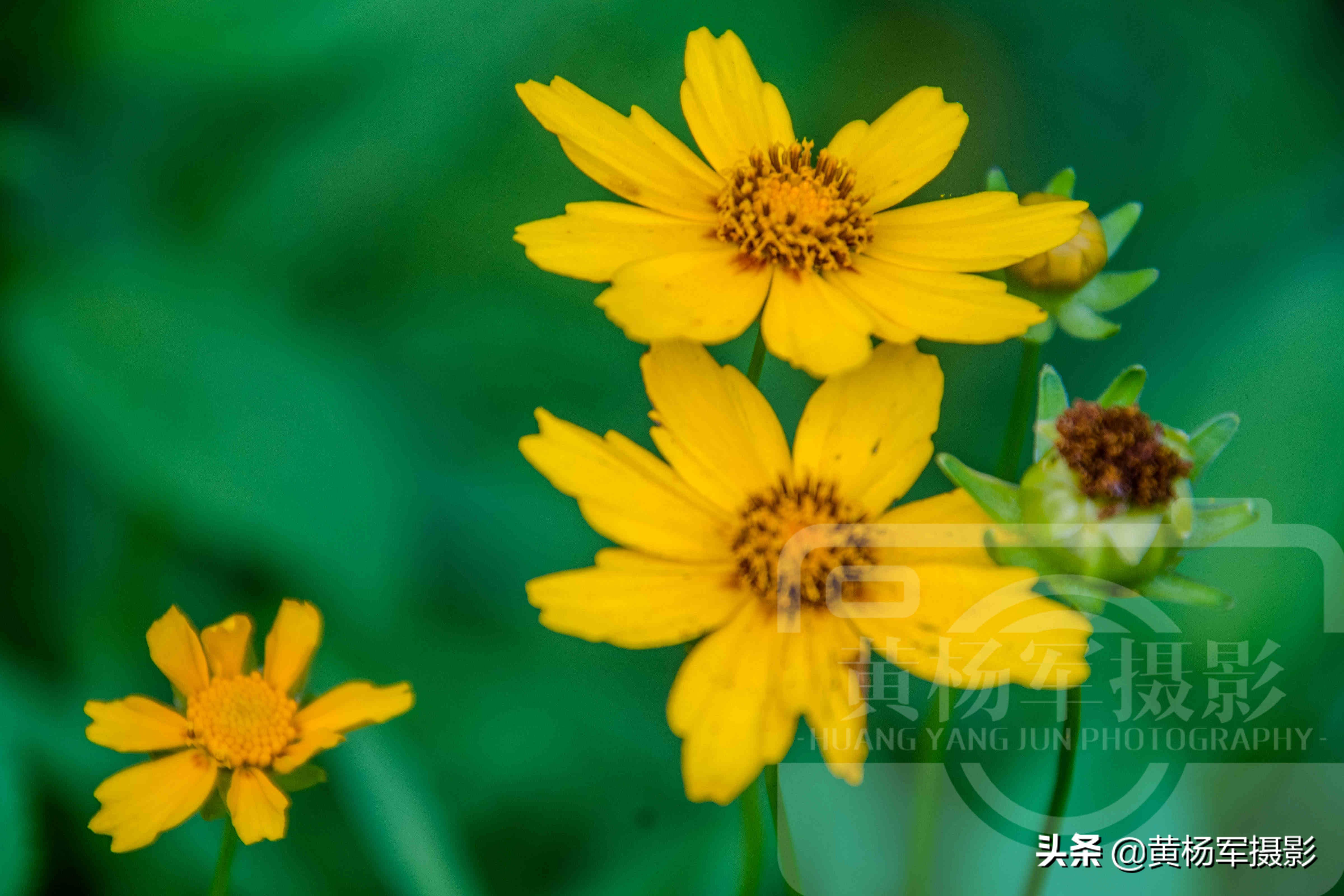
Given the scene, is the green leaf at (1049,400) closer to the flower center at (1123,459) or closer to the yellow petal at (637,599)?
the flower center at (1123,459)

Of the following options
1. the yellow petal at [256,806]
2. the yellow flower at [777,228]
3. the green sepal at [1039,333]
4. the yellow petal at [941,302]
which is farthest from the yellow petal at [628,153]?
the yellow petal at [256,806]

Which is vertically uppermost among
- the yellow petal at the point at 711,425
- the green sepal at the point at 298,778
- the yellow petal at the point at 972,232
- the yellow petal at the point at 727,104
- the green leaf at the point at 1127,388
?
the yellow petal at the point at 727,104

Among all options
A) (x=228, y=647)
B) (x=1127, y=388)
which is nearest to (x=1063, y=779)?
(x=1127, y=388)

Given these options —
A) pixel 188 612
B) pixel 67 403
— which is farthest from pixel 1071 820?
pixel 67 403

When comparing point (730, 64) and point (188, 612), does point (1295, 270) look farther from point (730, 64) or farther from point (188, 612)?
point (188, 612)

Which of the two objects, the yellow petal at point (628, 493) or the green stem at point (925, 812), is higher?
the yellow petal at point (628, 493)

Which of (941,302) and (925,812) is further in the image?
(925,812)

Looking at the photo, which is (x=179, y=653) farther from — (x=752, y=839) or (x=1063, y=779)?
(x=1063, y=779)
